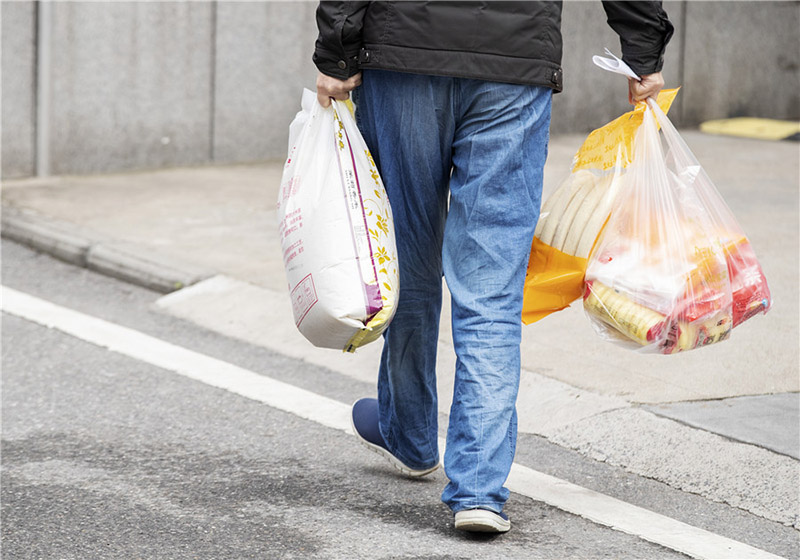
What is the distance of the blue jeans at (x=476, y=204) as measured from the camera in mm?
2785

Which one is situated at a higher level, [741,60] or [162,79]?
[741,60]

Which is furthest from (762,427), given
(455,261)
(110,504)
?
(110,504)

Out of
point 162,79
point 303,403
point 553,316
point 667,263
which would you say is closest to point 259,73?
point 162,79

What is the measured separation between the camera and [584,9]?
10.2m

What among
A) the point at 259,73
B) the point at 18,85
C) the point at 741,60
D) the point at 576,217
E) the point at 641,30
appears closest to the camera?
the point at 641,30

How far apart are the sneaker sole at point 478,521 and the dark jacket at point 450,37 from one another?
3.31ft

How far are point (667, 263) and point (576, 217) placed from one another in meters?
0.26

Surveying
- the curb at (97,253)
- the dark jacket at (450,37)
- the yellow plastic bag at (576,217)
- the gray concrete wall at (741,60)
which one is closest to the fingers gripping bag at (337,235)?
the dark jacket at (450,37)

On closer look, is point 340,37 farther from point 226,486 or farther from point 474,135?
point 226,486

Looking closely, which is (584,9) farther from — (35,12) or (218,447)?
(218,447)

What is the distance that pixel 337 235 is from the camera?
278 cm

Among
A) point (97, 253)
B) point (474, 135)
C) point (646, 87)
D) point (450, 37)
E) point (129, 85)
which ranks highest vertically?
point (450, 37)

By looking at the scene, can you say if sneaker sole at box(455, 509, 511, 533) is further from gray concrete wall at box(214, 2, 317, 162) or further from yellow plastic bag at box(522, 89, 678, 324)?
gray concrete wall at box(214, 2, 317, 162)

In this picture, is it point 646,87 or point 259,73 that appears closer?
point 646,87
